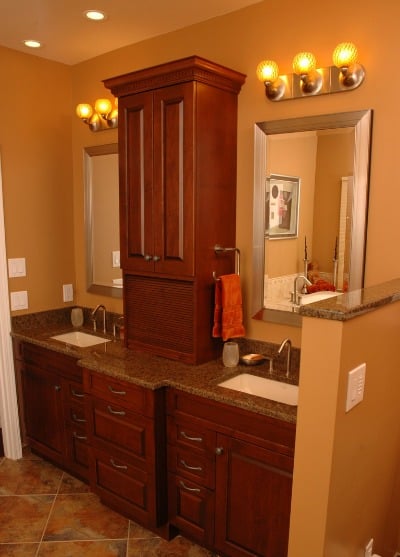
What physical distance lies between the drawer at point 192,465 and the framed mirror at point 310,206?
789 mm

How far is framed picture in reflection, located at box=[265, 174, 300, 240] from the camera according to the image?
232 cm

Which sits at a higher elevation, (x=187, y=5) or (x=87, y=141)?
(x=187, y=5)

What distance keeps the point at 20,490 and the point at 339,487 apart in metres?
2.10

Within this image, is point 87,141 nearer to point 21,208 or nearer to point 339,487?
point 21,208

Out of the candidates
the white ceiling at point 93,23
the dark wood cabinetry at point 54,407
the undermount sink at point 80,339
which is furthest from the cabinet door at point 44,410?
the white ceiling at point 93,23

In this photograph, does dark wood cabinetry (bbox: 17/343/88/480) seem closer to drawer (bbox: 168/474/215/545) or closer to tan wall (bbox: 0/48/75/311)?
tan wall (bbox: 0/48/75/311)

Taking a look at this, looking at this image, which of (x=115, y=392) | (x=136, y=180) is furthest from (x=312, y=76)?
(x=115, y=392)

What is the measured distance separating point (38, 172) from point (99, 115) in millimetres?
582

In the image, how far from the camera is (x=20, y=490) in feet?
9.07

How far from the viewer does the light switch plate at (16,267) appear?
307 centimetres

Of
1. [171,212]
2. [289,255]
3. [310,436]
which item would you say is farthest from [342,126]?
[310,436]

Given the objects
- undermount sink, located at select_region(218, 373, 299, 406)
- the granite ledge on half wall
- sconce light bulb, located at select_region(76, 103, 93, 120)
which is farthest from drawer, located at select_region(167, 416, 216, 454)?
sconce light bulb, located at select_region(76, 103, 93, 120)

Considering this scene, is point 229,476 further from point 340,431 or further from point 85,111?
point 85,111

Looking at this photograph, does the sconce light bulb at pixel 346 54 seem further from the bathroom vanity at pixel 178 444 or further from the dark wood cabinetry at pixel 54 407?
the dark wood cabinetry at pixel 54 407
